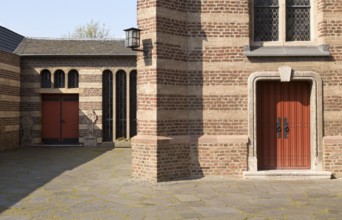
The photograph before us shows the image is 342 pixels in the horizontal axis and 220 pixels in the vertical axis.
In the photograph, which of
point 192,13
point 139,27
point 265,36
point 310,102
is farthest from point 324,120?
point 139,27

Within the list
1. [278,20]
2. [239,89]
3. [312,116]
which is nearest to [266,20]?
[278,20]

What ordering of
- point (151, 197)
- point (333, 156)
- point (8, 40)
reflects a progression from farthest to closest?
point (8, 40) < point (333, 156) < point (151, 197)

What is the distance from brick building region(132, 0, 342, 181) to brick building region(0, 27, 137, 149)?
933 cm

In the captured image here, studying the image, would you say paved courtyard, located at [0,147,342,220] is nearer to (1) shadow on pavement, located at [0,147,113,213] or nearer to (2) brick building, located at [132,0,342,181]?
(1) shadow on pavement, located at [0,147,113,213]

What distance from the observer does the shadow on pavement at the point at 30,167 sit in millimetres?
8156

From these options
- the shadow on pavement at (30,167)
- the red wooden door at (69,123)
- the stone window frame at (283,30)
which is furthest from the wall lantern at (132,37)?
the red wooden door at (69,123)

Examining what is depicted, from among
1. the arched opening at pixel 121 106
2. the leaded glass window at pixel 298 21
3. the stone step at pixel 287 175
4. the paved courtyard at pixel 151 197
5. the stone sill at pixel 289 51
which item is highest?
the leaded glass window at pixel 298 21

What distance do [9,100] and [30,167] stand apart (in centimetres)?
667

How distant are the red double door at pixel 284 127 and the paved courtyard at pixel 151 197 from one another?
3.21 feet

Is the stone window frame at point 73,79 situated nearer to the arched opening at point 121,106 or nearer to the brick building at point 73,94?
the brick building at point 73,94

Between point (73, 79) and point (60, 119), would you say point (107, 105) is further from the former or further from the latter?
point (60, 119)

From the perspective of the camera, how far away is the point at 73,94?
19.2 m

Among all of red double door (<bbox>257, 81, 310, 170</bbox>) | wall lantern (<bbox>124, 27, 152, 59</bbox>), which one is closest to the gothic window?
red double door (<bbox>257, 81, 310, 170</bbox>)

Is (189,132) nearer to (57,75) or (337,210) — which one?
(337,210)
